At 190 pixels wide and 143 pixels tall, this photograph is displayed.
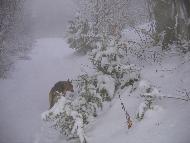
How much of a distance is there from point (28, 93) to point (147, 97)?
21.5 ft

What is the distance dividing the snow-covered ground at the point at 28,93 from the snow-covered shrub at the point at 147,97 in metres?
2.81

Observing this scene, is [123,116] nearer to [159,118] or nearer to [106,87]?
[159,118]

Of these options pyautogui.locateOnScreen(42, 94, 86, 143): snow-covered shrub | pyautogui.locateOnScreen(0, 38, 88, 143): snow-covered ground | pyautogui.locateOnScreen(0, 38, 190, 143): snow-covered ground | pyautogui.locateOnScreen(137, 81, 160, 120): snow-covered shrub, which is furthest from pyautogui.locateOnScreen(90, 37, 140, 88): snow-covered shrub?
pyautogui.locateOnScreen(0, 38, 88, 143): snow-covered ground

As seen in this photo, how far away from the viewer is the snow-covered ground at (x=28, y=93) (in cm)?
816

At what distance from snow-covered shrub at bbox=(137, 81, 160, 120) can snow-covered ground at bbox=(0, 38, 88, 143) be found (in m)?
2.81

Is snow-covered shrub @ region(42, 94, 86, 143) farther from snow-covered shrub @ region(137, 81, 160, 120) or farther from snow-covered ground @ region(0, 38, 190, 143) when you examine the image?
snow-covered shrub @ region(137, 81, 160, 120)

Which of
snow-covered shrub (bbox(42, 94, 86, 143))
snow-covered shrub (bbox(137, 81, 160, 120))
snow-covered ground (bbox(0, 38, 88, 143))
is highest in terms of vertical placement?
snow-covered shrub (bbox(137, 81, 160, 120))

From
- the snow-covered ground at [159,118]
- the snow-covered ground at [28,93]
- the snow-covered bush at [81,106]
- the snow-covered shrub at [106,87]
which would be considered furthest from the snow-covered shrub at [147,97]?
the snow-covered ground at [28,93]

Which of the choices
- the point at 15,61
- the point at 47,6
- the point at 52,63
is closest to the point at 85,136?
the point at 52,63

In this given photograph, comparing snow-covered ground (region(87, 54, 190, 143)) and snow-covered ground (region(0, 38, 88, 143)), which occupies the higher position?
snow-covered ground (region(87, 54, 190, 143))

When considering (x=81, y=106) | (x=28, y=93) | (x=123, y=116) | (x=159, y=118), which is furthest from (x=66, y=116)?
(x=28, y=93)

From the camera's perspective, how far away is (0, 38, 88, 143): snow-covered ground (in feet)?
26.8

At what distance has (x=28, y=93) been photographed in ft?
38.9

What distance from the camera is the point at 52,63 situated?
17547 millimetres
